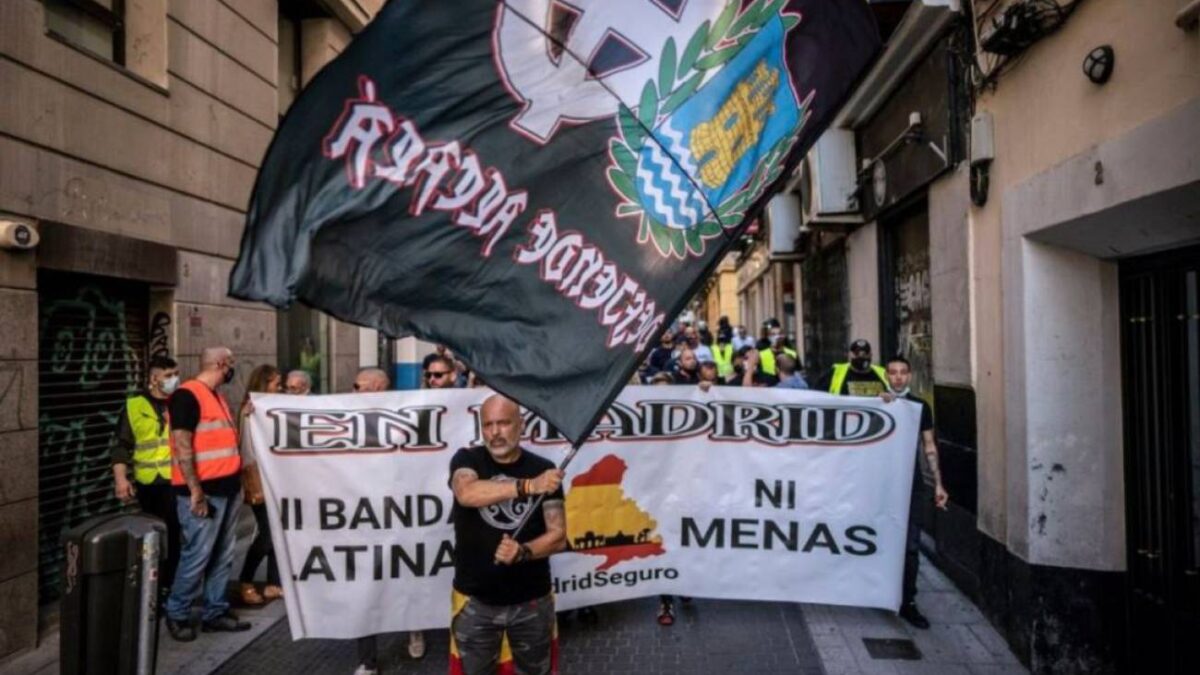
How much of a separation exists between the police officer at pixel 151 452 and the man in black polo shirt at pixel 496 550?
138 inches

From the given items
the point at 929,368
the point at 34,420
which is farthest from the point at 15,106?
the point at 929,368

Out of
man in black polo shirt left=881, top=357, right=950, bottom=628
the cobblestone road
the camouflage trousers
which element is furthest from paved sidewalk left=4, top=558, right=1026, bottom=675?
the camouflage trousers

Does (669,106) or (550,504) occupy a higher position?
(669,106)

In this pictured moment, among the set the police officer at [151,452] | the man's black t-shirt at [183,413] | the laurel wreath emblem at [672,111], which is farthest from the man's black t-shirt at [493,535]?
the police officer at [151,452]

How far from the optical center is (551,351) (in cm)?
300

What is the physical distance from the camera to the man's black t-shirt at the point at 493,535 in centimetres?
359

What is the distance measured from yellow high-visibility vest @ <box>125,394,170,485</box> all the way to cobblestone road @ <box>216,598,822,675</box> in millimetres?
1478

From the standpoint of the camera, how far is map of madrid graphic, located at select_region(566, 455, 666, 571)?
18.9ft

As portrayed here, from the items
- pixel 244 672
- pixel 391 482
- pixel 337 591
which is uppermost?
pixel 391 482

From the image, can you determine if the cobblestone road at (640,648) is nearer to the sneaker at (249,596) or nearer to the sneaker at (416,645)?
the sneaker at (416,645)

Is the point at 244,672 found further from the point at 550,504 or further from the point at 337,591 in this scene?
the point at 550,504

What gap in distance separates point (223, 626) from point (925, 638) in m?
4.96

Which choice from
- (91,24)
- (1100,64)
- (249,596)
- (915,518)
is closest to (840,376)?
(915,518)

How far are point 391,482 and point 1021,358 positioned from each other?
13.4 feet
